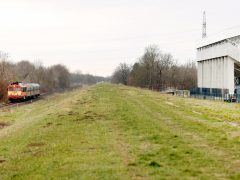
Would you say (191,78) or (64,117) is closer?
(64,117)

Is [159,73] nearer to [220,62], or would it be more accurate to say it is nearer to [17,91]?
[220,62]

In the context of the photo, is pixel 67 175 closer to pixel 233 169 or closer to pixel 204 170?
pixel 204 170

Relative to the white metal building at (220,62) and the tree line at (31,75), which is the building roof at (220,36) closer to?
the white metal building at (220,62)

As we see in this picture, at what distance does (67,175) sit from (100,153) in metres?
2.62

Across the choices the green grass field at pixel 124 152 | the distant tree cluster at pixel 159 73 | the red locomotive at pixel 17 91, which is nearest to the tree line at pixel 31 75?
the red locomotive at pixel 17 91

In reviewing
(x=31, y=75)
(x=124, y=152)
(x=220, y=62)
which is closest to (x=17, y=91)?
(x=220, y=62)

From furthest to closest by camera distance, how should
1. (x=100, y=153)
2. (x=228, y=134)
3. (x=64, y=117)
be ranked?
(x=64, y=117) < (x=228, y=134) < (x=100, y=153)

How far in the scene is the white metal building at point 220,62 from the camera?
56.3m

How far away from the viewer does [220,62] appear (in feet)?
204

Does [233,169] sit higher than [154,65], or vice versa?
[154,65]

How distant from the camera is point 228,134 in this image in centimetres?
1492

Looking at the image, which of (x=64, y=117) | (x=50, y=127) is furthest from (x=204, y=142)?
(x=64, y=117)

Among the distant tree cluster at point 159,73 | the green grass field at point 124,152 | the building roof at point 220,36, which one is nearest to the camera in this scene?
the green grass field at point 124,152

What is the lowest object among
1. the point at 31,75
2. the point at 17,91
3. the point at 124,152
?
the point at 124,152
